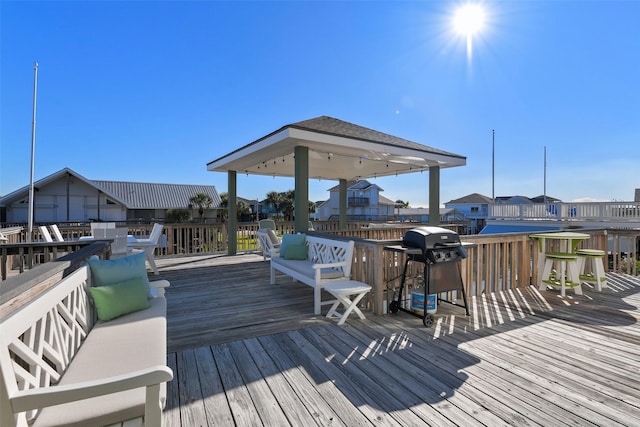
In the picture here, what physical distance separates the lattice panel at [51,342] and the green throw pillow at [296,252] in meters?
3.04

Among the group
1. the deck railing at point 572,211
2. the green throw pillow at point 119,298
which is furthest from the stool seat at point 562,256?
the deck railing at point 572,211

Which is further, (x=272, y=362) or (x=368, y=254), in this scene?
(x=368, y=254)

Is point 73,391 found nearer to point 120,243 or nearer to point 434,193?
point 120,243

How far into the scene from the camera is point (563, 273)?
172 inches

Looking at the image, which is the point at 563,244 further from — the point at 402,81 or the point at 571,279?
the point at 402,81

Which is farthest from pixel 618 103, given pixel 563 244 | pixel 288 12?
pixel 288 12

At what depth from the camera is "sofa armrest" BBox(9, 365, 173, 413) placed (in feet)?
3.59

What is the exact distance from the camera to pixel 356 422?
1.72 meters

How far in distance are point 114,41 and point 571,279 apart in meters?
11.3

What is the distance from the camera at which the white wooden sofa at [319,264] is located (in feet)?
12.2

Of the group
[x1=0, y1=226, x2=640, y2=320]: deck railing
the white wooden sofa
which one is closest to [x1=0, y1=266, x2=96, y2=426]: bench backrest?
the white wooden sofa

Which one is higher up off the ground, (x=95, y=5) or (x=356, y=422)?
(x=95, y=5)

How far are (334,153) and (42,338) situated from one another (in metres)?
5.85

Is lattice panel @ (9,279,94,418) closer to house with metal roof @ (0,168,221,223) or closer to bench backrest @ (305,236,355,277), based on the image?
bench backrest @ (305,236,355,277)
